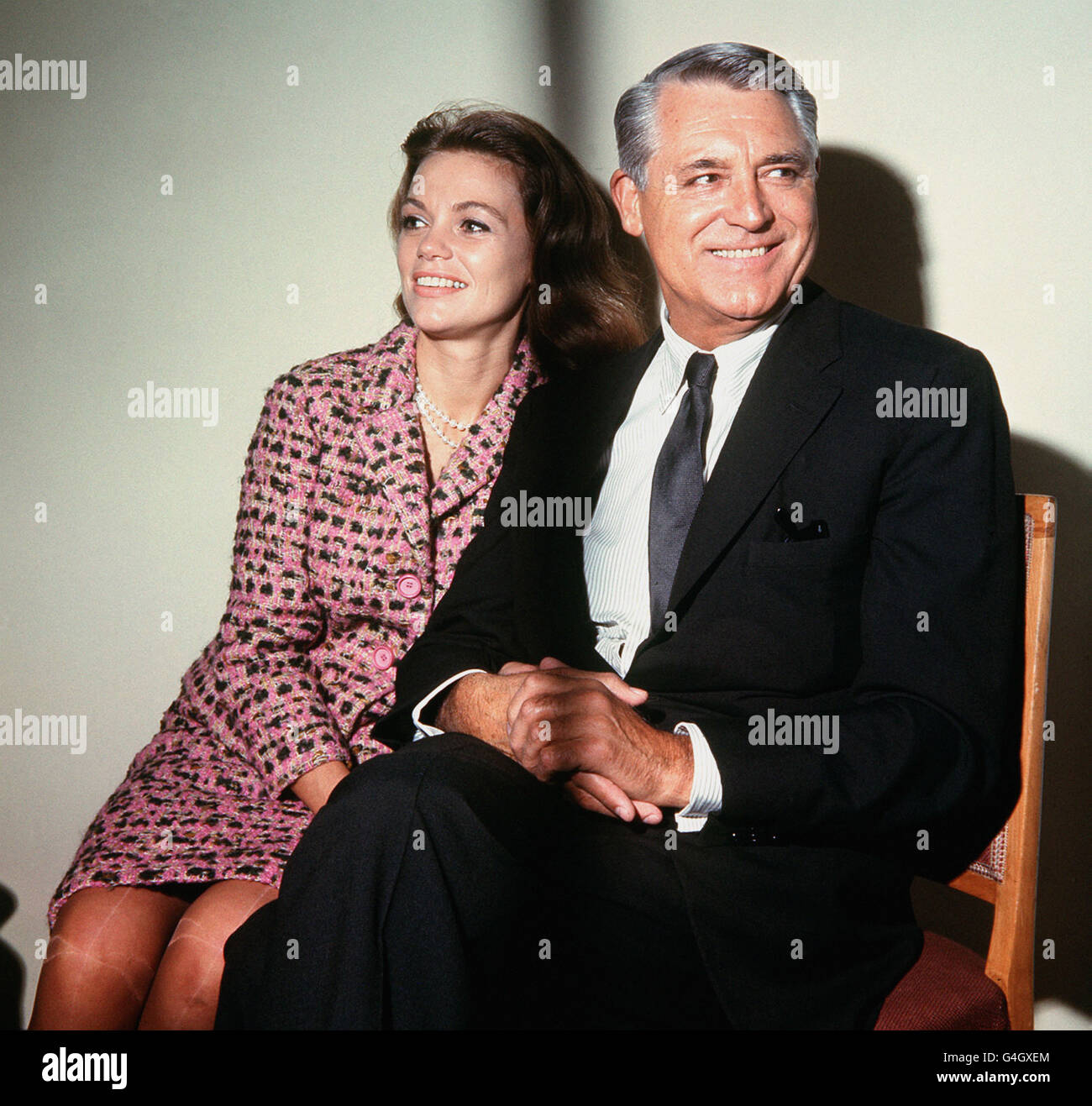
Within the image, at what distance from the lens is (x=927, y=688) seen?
1.33 metres

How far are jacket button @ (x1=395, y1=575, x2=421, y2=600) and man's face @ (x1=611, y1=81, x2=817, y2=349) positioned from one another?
2.13 ft

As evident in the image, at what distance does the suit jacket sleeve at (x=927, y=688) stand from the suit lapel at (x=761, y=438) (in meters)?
0.14

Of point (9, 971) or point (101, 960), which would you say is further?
point (9, 971)

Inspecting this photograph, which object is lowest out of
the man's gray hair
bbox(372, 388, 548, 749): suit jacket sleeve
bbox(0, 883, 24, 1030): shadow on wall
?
bbox(0, 883, 24, 1030): shadow on wall

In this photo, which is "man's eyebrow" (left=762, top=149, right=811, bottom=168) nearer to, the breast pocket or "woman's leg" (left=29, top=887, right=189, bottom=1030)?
the breast pocket

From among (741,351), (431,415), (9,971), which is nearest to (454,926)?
(741,351)

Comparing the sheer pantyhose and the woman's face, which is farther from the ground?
the woman's face

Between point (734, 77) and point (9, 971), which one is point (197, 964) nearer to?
point (9, 971)

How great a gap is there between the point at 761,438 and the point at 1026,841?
0.63 metres

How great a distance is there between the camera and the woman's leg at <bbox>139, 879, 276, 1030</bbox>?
5.08 ft

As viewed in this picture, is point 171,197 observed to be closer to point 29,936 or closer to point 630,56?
point 630,56

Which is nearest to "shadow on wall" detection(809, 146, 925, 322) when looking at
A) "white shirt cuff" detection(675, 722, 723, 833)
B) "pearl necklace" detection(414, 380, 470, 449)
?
"pearl necklace" detection(414, 380, 470, 449)
